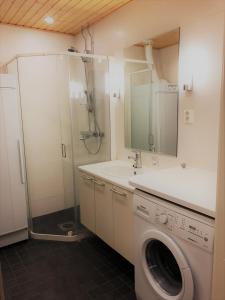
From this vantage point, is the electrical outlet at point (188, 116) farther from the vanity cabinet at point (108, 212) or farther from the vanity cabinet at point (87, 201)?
the vanity cabinet at point (87, 201)

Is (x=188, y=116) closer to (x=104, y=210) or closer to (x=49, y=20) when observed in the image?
(x=104, y=210)

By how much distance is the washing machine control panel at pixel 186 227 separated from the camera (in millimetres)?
1180

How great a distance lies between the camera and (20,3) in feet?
7.80

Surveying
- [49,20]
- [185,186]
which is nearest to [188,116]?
[185,186]

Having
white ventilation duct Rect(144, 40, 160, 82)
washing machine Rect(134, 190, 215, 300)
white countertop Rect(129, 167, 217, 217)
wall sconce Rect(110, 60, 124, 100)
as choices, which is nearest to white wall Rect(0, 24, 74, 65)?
wall sconce Rect(110, 60, 124, 100)

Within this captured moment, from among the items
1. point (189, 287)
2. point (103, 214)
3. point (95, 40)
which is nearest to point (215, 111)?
point (189, 287)

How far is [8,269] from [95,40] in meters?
2.73

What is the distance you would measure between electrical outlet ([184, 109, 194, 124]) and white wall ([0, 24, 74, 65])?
7.20 feet

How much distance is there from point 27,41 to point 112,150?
180 cm

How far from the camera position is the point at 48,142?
317 centimetres

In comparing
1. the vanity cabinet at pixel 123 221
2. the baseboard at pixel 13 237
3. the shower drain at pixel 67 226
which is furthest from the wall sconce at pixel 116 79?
the baseboard at pixel 13 237

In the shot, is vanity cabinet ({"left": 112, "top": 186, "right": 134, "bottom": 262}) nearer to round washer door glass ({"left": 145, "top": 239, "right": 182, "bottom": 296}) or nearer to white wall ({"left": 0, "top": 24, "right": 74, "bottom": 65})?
round washer door glass ({"left": 145, "top": 239, "right": 182, "bottom": 296})

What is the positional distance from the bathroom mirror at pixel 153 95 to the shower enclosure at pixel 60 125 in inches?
14.6

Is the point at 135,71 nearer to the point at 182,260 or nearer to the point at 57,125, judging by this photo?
the point at 57,125
